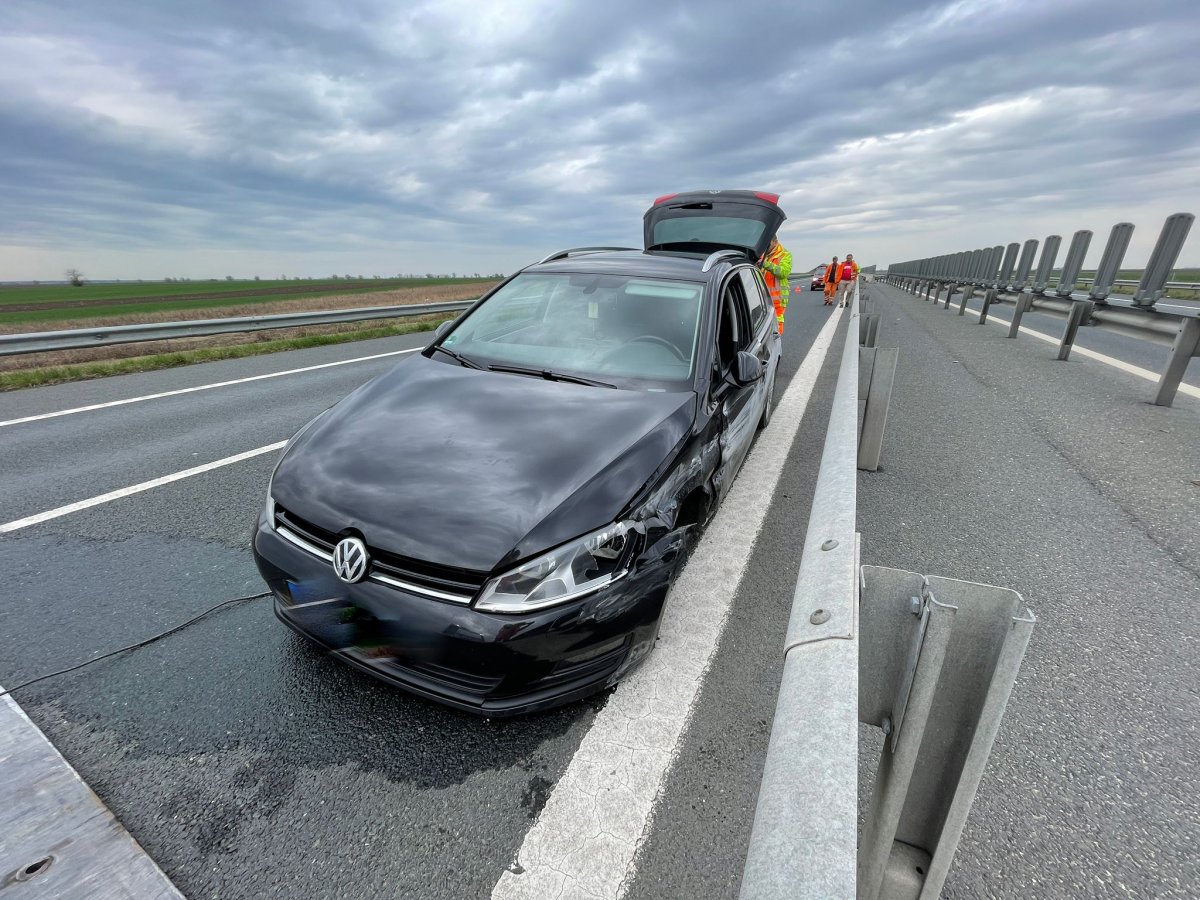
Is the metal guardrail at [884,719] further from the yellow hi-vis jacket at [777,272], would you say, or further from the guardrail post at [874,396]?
the yellow hi-vis jacket at [777,272]

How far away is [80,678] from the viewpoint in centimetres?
209

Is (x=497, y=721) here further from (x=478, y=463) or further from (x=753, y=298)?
(x=753, y=298)

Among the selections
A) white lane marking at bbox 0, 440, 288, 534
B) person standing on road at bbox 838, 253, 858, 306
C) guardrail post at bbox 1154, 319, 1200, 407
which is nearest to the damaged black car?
white lane marking at bbox 0, 440, 288, 534

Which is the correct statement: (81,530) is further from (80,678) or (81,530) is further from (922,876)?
(922,876)

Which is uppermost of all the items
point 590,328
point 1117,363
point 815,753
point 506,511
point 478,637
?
point 590,328

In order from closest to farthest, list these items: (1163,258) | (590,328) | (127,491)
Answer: (590,328) → (127,491) → (1163,258)

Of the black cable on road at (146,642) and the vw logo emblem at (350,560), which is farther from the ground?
the vw logo emblem at (350,560)

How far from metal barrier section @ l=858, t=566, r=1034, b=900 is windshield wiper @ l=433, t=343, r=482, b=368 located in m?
2.40

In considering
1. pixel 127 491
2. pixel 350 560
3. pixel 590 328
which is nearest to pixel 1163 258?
pixel 590 328

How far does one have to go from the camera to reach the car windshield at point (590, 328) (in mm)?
2928

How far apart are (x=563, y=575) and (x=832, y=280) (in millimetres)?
23500

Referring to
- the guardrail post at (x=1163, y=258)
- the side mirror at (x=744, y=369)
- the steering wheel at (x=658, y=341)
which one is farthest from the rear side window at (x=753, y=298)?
the guardrail post at (x=1163, y=258)

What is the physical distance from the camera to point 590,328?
3238 millimetres

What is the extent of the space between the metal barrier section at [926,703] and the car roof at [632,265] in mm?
2748
